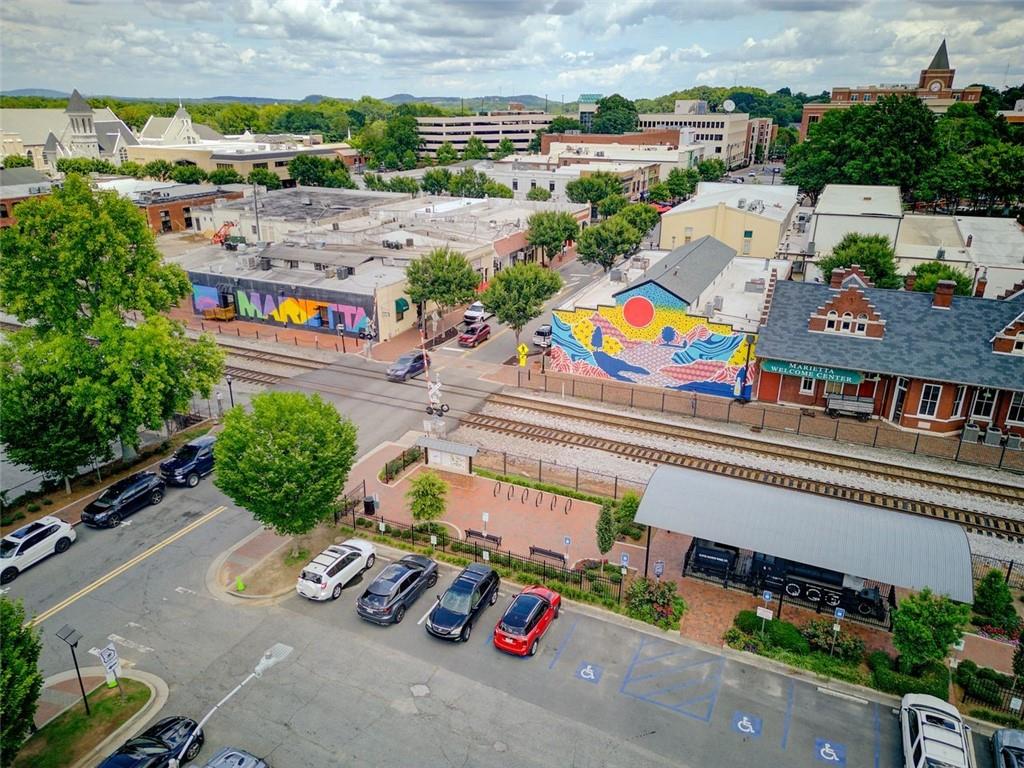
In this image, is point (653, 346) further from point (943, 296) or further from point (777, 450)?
point (943, 296)

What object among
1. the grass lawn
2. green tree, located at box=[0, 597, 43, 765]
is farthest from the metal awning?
green tree, located at box=[0, 597, 43, 765]

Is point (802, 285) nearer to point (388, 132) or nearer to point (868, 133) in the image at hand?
point (868, 133)

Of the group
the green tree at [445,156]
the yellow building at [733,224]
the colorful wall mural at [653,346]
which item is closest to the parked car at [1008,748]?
the colorful wall mural at [653,346]

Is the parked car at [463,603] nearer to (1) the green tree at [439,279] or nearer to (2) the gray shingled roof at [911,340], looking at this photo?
(2) the gray shingled roof at [911,340]

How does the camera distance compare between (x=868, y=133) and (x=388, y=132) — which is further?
(x=388, y=132)

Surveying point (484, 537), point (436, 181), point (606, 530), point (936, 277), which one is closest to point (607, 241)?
point (936, 277)

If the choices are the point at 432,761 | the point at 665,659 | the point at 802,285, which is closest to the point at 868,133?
the point at 802,285
